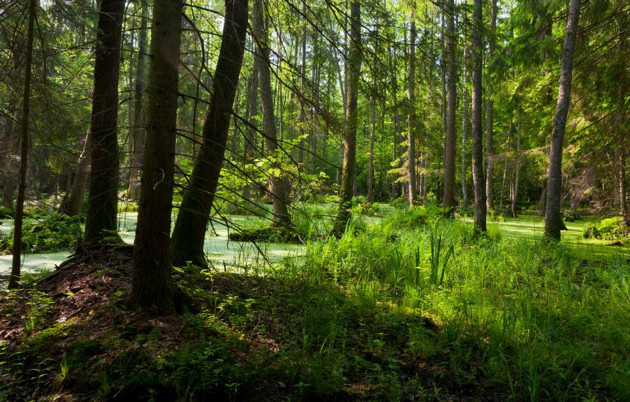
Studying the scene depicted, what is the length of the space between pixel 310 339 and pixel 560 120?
6771 millimetres

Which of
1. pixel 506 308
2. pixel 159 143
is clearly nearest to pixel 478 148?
pixel 506 308

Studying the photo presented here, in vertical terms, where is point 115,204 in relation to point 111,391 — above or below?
above

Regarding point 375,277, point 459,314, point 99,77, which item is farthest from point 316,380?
point 99,77

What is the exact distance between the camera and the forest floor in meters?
2.32

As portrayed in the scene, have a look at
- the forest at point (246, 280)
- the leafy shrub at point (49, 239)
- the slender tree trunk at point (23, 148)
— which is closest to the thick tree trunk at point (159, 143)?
the forest at point (246, 280)

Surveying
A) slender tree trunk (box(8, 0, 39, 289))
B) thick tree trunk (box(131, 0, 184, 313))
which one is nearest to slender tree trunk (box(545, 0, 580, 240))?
thick tree trunk (box(131, 0, 184, 313))

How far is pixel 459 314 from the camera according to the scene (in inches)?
141

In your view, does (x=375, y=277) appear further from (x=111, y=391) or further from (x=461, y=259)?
(x=111, y=391)

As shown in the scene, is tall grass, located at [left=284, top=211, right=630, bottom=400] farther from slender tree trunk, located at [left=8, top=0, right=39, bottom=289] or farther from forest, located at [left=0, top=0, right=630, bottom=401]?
slender tree trunk, located at [left=8, top=0, right=39, bottom=289]

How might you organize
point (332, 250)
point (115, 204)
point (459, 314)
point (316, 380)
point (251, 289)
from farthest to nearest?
point (332, 250) → point (115, 204) → point (251, 289) → point (459, 314) → point (316, 380)

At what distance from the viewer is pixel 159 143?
8.12 ft

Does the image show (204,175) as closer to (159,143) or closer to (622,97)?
(159,143)

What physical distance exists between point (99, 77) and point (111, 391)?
3293 mm

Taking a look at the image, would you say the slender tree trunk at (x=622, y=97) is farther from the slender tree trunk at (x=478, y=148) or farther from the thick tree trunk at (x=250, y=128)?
the thick tree trunk at (x=250, y=128)
